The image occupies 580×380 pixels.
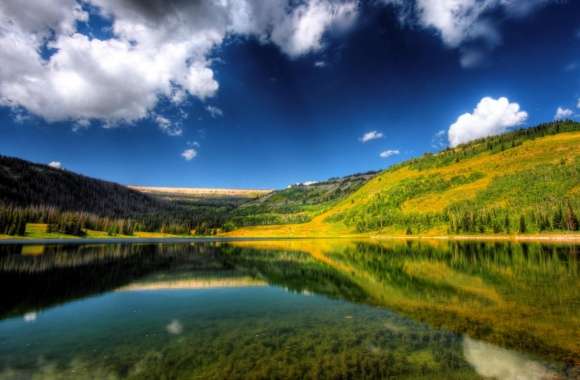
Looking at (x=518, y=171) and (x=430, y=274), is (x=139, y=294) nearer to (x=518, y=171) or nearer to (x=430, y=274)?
(x=430, y=274)

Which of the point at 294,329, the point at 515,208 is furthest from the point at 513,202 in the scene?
the point at 294,329

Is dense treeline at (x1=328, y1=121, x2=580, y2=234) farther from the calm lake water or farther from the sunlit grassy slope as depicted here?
the calm lake water

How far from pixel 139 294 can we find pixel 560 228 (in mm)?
140646

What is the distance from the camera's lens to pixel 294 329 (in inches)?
647

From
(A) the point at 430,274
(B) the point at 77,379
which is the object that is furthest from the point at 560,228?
(B) the point at 77,379

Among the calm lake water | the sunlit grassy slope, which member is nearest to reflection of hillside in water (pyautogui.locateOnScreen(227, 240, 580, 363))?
the calm lake water

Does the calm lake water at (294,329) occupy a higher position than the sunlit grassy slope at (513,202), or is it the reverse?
the sunlit grassy slope at (513,202)

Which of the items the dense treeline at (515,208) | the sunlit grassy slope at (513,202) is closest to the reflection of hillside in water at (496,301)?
the dense treeline at (515,208)

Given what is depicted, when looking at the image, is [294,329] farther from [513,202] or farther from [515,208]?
[513,202]

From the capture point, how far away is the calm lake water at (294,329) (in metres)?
11.2

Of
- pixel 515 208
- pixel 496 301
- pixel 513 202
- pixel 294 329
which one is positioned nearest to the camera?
pixel 294 329

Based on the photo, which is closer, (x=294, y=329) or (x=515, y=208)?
(x=294, y=329)

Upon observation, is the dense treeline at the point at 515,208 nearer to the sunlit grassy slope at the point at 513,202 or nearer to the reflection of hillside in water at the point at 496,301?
the sunlit grassy slope at the point at 513,202

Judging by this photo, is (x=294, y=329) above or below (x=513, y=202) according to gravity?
below
